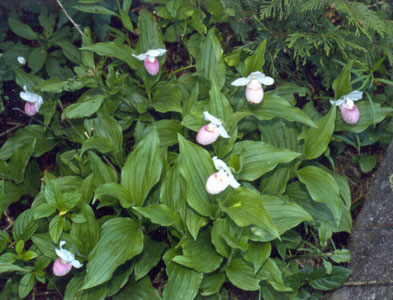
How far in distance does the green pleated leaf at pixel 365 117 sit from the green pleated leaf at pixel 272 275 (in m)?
1.08

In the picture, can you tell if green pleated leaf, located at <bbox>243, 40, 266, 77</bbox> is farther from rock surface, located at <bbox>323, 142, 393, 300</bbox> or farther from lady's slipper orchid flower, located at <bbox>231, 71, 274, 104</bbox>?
rock surface, located at <bbox>323, 142, 393, 300</bbox>

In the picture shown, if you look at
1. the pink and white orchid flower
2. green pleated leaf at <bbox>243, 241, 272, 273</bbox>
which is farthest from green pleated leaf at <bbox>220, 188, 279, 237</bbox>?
the pink and white orchid flower

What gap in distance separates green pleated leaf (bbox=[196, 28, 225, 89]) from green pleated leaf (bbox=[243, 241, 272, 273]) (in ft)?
3.64

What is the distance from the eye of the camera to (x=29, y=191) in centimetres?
288

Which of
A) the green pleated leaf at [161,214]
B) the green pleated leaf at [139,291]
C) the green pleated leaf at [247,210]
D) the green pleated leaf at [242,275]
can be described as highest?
the green pleated leaf at [247,210]

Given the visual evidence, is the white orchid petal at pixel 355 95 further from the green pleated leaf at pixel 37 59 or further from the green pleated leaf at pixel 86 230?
the green pleated leaf at pixel 37 59

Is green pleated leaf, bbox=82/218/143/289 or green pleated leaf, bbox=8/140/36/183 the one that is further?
green pleated leaf, bbox=8/140/36/183

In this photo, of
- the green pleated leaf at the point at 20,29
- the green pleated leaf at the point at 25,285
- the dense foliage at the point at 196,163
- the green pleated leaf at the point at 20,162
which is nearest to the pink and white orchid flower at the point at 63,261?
the dense foliage at the point at 196,163

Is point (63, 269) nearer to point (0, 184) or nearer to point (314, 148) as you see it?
point (0, 184)

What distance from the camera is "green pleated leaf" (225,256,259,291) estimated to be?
7.39 feet

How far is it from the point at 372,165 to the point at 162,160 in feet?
5.26

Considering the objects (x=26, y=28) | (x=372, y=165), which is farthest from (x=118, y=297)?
(x=26, y=28)

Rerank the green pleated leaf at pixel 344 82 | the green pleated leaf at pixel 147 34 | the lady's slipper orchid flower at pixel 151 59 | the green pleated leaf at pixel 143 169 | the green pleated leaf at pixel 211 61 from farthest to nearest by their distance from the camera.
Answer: the green pleated leaf at pixel 147 34 < the green pleated leaf at pixel 211 61 < the lady's slipper orchid flower at pixel 151 59 < the green pleated leaf at pixel 344 82 < the green pleated leaf at pixel 143 169

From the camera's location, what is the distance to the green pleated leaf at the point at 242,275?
7.39 feet
